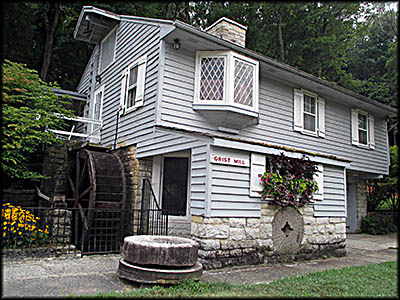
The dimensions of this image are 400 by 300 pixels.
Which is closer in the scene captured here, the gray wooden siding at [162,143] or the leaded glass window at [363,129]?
the gray wooden siding at [162,143]

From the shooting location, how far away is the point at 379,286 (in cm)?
517

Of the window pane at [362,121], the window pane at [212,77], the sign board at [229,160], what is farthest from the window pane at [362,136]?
the sign board at [229,160]

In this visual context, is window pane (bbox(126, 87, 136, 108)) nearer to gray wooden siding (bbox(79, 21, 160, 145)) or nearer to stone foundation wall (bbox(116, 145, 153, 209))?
gray wooden siding (bbox(79, 21, 160, 145))

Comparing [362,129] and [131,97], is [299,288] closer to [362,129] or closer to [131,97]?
[131,97]

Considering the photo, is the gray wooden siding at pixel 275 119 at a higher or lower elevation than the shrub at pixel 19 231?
higher

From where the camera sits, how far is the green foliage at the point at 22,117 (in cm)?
811

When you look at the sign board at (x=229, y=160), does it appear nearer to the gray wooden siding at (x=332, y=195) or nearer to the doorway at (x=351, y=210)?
the gray wooden siding at (x=332, y=195)

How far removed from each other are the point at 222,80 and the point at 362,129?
25.3ft

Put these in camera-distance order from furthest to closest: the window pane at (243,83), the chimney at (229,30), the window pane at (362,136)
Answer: the window pane at (362,136), the chimney at (229,30), the window pane at (243,83)

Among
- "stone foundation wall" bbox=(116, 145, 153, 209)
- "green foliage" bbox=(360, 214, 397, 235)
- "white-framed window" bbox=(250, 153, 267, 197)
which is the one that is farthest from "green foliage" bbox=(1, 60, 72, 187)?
"green foliage" bbox=(360, 214, 397, 235)

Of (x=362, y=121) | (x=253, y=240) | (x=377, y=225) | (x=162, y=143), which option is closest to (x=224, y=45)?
(x=162, y=143)

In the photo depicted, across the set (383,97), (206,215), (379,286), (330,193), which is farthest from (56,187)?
(383,97)

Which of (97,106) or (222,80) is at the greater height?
(97,106)

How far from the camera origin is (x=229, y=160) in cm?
646
